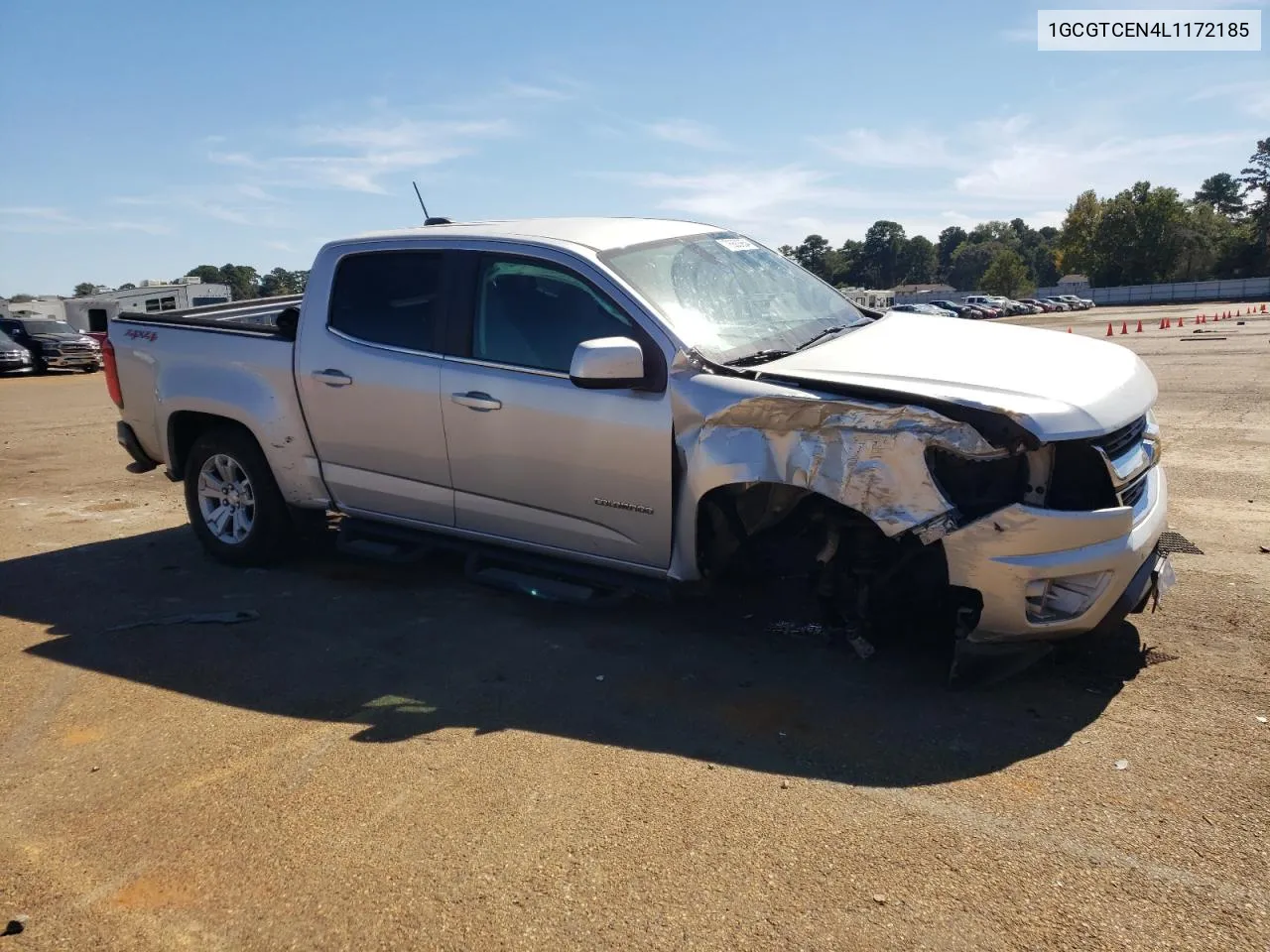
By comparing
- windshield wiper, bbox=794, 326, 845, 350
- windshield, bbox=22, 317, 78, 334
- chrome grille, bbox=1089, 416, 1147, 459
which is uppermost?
windshield wiper, bbox=794, 326, 845, 350

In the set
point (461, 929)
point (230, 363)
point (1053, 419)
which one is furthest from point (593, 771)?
point (230, 363)

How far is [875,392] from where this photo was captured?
3705 millimetres

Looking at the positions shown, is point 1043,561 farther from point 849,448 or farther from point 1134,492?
point 849,448

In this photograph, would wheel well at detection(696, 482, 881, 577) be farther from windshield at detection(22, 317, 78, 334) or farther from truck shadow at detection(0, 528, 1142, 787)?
windshield at detection(22, 317, 78, 334)

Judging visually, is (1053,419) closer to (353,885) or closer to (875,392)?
(875,392)

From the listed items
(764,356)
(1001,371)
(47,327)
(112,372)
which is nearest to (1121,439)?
(1001,371)

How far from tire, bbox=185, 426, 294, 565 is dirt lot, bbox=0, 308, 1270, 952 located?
0.56 meters

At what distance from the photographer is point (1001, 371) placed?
12.8 feet

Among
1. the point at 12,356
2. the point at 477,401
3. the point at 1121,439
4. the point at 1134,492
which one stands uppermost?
the point at 477,401

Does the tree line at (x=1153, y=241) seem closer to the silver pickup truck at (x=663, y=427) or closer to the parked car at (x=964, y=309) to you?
the parked car at (x=964, y=309)

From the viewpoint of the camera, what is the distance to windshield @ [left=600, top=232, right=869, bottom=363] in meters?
4.46

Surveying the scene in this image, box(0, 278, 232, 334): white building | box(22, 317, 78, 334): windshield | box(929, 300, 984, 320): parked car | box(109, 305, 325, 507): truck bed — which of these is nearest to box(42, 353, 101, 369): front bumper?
box(22, 317, 78, 334): windshield

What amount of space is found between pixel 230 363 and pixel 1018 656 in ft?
14.8

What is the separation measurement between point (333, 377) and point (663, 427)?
6.86 ft
